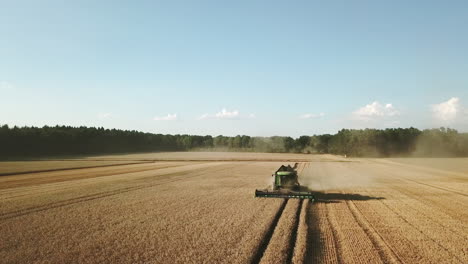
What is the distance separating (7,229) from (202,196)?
11.2 metres

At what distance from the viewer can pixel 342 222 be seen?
51.7ft

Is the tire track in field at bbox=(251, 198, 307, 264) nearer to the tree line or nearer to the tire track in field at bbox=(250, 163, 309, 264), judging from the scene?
the tire track in field at bbox=(250, 163, 309, 264)

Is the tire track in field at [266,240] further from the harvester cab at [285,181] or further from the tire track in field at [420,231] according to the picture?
the tire track in field at [420,231]

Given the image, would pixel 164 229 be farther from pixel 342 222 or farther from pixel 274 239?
pixel 342 222

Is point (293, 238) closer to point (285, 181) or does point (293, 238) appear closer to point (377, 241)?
point (377, 241)

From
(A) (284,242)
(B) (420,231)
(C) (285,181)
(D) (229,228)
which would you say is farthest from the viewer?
(C) (285,181)

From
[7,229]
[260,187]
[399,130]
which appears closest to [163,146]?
[399,130]

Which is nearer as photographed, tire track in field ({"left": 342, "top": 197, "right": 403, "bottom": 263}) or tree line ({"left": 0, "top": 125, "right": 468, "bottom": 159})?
tire track in field ({"left": 342, "top": 197, "right": 403, "bottom": 263})

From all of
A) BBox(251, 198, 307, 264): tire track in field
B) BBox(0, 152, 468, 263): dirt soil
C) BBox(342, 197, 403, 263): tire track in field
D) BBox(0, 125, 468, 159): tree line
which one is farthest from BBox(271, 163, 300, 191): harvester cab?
BBox(0, 125, 468, 159): tree line

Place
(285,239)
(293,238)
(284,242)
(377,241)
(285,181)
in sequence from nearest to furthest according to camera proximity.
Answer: (284,242), (377,241), (285,239), (293,238), (285,181)

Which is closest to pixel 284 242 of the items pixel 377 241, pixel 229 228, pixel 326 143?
pixel 229 228

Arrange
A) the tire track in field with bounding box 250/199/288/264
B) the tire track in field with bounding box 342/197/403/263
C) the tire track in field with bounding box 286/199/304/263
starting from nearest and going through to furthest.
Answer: the tire track in field with bounding box 342/197/403/263 → the tire track in field with bounding box 250/199/288/264 → the tire track in field with bounding box 286/199/304/263

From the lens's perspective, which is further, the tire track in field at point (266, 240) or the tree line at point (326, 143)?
the tree line at point (326, 143)

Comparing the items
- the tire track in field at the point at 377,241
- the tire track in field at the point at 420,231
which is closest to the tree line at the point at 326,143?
the tire track in field at the point at 420,231
